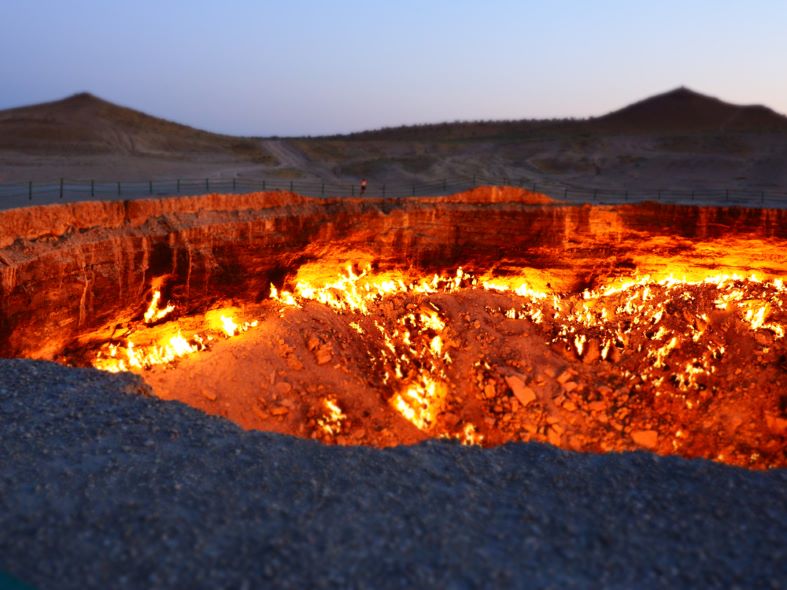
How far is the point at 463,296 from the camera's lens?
2181 centimetres

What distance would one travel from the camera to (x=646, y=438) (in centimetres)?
1692

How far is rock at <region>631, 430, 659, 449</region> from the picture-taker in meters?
16.9

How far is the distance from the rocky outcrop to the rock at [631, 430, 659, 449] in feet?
22.9

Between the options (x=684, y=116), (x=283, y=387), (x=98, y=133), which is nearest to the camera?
(x=283, y=387)

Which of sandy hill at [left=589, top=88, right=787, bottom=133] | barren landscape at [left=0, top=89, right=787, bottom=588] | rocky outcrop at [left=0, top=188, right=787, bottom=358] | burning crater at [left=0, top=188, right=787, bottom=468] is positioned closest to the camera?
barren landscape at [left=0, top=89, right=787, bottom=588]

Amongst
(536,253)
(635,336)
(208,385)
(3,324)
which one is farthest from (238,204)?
(635,336)

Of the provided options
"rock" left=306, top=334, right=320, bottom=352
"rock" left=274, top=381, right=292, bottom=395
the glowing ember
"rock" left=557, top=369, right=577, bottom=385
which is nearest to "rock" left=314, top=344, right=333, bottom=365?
"rock" left=306, top=334, right=320, bottom=352

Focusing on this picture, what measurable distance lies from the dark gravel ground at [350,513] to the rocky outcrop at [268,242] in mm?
7668

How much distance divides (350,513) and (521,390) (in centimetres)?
1260

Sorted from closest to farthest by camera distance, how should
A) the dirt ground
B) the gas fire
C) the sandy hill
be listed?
1. the dirt ground
2. the gas fire
3. the sandy hill

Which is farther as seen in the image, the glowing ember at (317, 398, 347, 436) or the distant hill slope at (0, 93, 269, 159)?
the distant hill slope at (0, 93, 269, 159)

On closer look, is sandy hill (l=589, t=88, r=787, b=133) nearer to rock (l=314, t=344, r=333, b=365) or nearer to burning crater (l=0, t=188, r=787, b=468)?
burning crater (l=0, t=188, r=787, b=468)

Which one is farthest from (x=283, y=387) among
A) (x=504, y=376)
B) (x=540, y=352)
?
(x=540, y=352)

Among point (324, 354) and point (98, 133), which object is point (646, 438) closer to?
point (324, 354)
